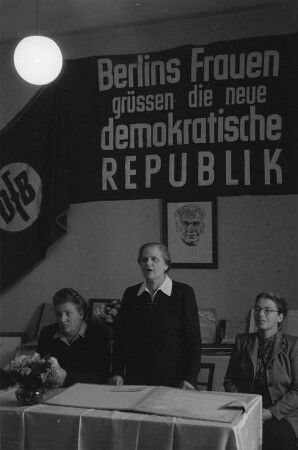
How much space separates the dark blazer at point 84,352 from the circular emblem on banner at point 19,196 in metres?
2.04

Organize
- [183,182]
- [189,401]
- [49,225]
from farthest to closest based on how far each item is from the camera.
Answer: [49,225]
[183,182]
[189,401]

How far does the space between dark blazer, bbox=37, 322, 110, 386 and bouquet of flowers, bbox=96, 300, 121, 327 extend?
1.09m

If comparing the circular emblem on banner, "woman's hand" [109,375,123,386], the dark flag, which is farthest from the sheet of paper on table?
the circular emblem on banner

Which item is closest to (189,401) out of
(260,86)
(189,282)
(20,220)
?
(189,282)

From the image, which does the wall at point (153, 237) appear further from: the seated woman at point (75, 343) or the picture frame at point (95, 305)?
the seated woman at point (75, 343)

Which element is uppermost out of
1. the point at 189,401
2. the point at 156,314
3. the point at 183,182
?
the point at 183,182

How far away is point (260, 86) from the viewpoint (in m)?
4.50

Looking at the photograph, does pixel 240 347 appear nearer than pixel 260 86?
Yes

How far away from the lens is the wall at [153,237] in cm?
453

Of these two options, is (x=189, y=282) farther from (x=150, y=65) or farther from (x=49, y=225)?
(x=150, y=65)

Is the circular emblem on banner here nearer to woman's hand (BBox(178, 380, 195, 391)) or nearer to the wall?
the wall

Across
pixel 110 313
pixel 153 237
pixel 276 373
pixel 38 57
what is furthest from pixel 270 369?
Answer: pixel 38 57

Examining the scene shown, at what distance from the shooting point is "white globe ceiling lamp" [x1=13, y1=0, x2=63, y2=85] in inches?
158

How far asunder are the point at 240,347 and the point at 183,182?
177 centimetres
